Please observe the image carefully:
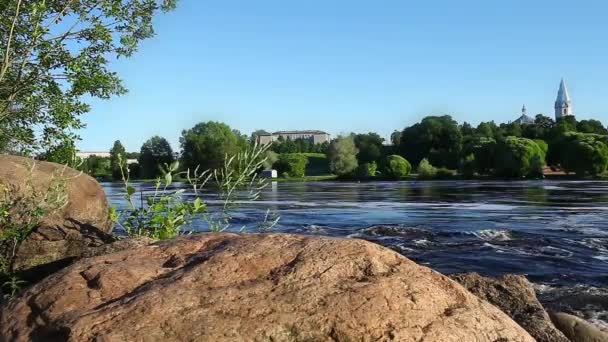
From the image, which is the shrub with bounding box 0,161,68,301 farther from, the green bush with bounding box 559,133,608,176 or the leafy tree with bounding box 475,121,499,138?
the leafy tree with bounding box 475,121,499,138

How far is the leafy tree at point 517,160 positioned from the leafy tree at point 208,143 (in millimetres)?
44041

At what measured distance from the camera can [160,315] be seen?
13.6 ft

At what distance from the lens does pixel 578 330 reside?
7.60 m

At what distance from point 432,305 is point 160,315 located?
1.82 metres

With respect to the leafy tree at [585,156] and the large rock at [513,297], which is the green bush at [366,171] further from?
the large rock at [513,297]

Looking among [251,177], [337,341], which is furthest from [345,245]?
[251,177]

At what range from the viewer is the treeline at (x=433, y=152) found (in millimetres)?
104562

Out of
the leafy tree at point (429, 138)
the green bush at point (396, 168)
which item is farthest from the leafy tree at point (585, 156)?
the leafy tree at point (429, 138)

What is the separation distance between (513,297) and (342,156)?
13303cm

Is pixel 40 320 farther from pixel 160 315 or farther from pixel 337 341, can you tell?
pixel 337 341

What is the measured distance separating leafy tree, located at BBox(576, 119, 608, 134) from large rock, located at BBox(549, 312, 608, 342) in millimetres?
153490

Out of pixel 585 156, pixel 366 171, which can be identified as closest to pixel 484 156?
pixel 585 156

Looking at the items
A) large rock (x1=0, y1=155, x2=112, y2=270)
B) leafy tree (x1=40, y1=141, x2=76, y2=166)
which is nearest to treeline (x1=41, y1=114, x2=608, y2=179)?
large rock (x1=0, y1=155, x2=112, y2=270)

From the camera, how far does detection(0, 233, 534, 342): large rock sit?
13.4 ft
